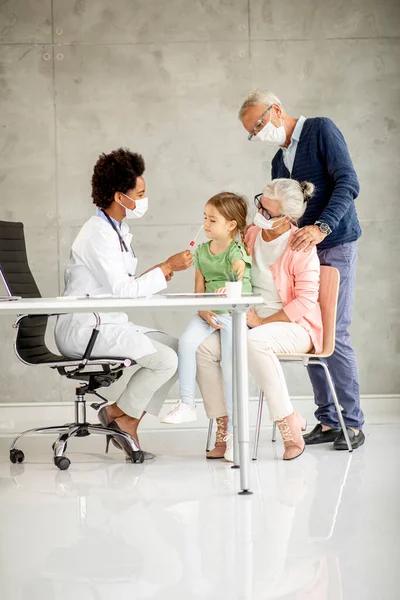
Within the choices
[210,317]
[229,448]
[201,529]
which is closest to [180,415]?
[229,448]

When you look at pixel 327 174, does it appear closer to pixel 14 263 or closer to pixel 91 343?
pixel 91 343

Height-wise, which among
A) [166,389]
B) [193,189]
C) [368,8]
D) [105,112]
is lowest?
[166,389]

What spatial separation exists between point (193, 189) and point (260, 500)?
261 cm

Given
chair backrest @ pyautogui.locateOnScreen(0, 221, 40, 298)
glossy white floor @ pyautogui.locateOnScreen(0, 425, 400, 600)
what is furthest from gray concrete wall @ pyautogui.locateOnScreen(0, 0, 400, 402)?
glossy white floor @ pyautogui.locateOnScreen(0, 425, 400, 600)

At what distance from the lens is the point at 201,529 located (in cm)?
267

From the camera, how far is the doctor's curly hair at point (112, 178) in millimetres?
3988

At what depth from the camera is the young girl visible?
388 cm

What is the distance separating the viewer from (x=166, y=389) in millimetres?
4078

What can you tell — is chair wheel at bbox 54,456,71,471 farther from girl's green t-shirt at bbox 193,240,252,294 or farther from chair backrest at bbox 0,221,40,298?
girl's green t-shirt at bbox 193,240,252,294

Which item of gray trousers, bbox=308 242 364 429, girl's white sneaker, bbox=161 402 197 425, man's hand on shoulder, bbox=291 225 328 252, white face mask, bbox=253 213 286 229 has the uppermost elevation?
white face mask, bbox=253 213 286 229

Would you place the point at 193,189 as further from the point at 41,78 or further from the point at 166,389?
the point at 166,389

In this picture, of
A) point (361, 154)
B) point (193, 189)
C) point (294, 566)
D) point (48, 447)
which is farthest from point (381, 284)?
point (294, 566)

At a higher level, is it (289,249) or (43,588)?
(289,249)

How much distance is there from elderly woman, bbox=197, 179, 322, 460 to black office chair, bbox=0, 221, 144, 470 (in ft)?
1.32
